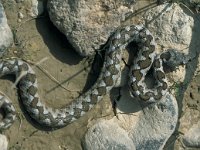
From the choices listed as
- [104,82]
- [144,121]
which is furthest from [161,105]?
[104,82]

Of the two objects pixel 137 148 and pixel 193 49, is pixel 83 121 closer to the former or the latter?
pixel 137 148

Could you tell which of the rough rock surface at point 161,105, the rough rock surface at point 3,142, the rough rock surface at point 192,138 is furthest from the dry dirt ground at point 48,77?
the rough rock surface at point 192,138

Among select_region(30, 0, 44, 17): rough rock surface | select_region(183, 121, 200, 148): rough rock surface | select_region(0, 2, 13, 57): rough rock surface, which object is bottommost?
select_region(183, 121, 200, 148): rough rock surface

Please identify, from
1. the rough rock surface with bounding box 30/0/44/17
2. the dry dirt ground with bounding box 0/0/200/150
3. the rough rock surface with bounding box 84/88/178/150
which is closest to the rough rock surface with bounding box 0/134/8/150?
the dry dirt ground with bounding box 0/0/200/150

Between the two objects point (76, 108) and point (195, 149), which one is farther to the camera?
point (195, 149)

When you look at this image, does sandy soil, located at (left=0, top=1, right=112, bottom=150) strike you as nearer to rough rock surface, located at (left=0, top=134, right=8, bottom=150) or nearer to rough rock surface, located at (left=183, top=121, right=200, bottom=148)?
rough rock surface, located at (left=0, top=134, right=8, bottom=150)

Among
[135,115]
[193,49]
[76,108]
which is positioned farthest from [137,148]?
[193,49]
